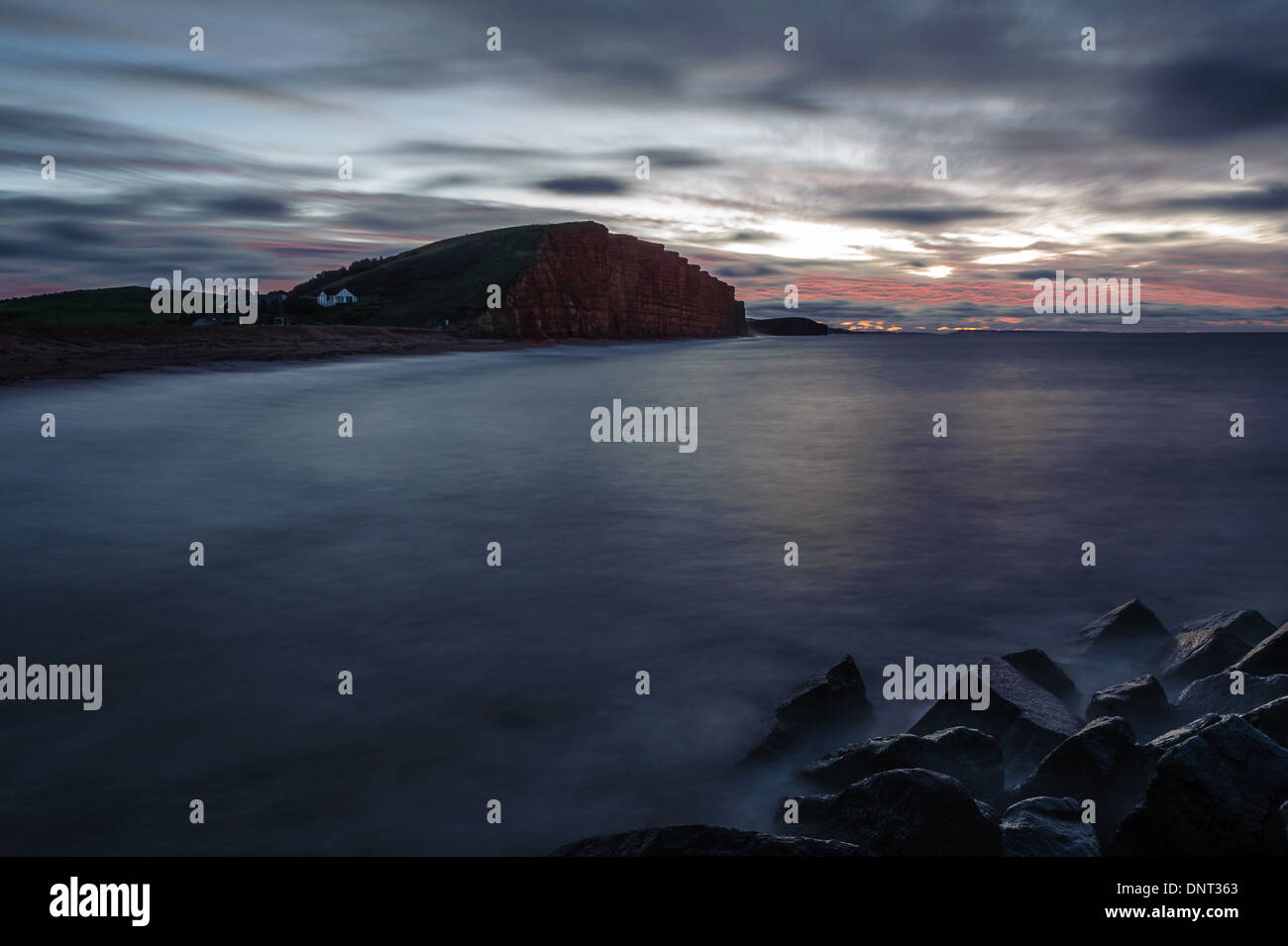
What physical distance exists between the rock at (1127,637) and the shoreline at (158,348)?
84.8 ft

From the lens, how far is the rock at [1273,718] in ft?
13.8

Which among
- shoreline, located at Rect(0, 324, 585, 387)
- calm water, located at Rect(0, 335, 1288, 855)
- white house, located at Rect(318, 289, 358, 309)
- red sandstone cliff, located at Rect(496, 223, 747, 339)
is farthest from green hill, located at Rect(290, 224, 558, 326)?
calm water, located at Rect(0, 335, 1288, 855)

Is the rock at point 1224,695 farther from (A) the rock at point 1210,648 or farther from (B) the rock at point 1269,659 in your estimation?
(A) the rock at point 1210,648

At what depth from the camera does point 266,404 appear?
2408 centimetres

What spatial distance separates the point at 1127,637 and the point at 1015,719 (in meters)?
2.60

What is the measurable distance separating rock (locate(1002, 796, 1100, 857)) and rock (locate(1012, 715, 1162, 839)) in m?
0.20

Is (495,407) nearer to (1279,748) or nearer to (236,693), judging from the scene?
(236,693)

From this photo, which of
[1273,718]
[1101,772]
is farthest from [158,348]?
[1273,718]

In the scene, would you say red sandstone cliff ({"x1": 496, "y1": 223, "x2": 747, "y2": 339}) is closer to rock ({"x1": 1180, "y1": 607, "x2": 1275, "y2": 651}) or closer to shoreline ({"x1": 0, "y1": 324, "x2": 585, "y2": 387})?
shoreline ({"x1": 0, "y1": 324, "x2": 585, "y2": 387})

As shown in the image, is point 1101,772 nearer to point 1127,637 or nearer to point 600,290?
point 1127,637

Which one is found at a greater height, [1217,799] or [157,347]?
[157,347]

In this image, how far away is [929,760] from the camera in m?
4.41

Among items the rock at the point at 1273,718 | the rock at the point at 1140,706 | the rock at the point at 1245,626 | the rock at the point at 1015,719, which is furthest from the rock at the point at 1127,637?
the rock at the point at 1273,718
